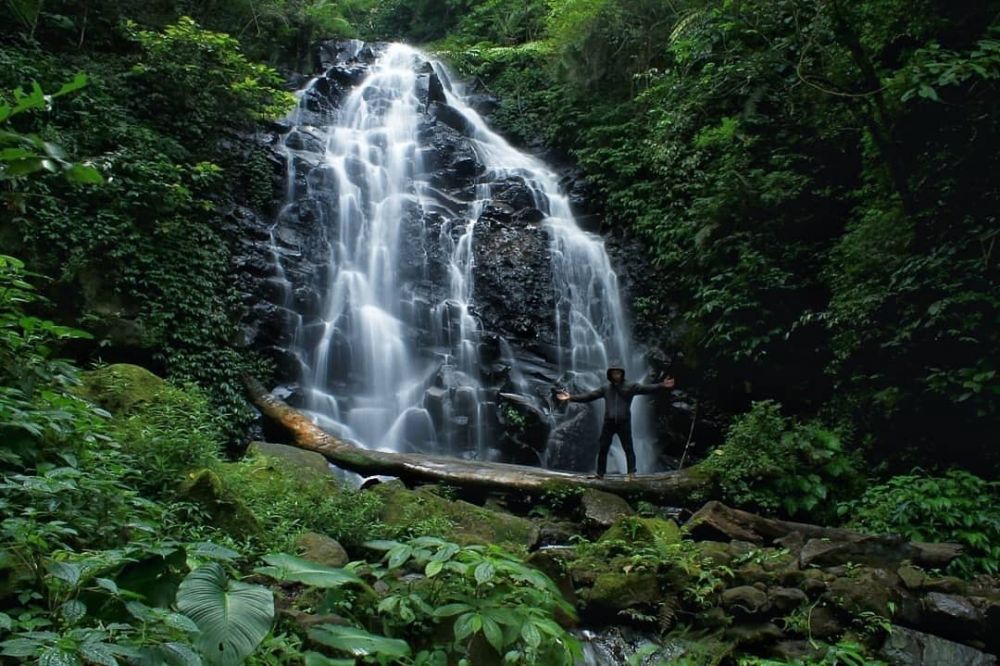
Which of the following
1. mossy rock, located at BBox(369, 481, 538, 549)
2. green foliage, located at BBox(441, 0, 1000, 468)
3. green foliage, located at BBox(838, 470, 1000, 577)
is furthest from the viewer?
green foliage, located at BBox(441, 0, 1000, 468)

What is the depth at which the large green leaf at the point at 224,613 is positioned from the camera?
1.94 meters

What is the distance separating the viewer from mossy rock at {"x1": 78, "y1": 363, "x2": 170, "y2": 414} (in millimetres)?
6652

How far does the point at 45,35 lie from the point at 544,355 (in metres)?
10.5

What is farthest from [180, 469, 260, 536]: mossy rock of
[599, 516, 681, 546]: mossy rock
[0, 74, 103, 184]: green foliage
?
[0, 74, 103, 184]: green foliage

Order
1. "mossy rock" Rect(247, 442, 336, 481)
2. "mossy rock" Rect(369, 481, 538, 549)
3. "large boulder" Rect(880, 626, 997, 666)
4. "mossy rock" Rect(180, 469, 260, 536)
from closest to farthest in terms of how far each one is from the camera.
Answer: "large boulder" Rect(880, 626, 997, 666), "mossy rock" Rect(180, 469, 260, 536), "mossy rock" Rect(369, 481, 538, 549), "mossy rock" Rect(247, 442, 336, 481)

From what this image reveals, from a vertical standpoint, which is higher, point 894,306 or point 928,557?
point 894,306

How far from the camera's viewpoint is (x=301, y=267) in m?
12.3

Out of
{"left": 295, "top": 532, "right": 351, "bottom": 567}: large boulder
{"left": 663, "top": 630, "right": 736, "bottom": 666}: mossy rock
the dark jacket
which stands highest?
the dark jacket

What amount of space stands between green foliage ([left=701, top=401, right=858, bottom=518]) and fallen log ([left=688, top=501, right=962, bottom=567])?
127cm

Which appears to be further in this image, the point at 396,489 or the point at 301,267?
the point at 301,267

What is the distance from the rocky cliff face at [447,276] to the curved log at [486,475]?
209cm

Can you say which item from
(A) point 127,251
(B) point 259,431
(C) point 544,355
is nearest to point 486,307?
(C) point 544,355

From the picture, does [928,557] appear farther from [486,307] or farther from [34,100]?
[486,307]

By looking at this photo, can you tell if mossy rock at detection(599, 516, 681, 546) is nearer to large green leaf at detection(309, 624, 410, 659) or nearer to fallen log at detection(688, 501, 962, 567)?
fallen log at detection(688, 501, 962, 567)
